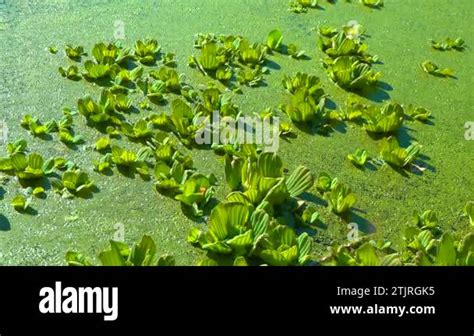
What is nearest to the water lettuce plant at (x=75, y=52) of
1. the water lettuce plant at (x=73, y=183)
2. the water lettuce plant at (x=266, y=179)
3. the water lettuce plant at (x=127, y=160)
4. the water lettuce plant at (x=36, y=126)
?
the water lettuce plant at (x=36, y=126)

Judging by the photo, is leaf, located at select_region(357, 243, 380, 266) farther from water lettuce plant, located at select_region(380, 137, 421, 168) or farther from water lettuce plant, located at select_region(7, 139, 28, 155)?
water lettuce plant, located at select_region(7, 139, 28, 155)

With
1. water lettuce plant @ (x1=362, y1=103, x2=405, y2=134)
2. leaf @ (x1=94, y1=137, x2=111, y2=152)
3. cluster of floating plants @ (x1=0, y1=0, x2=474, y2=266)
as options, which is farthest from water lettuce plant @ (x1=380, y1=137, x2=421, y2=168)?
leaf @ (x1=94, y1=137, x2=111, y2=152)

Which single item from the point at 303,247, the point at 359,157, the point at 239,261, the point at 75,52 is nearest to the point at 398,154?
the point at 359,157

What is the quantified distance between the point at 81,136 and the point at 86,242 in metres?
0.70

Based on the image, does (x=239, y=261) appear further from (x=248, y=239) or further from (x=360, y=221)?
(x=360, y=221)

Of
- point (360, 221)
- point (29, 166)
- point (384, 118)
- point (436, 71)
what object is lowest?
point (360, 221)

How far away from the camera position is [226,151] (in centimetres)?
338

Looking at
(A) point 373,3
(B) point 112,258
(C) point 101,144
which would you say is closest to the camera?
(B) point 112,258

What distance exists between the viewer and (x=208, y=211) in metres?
3.05
